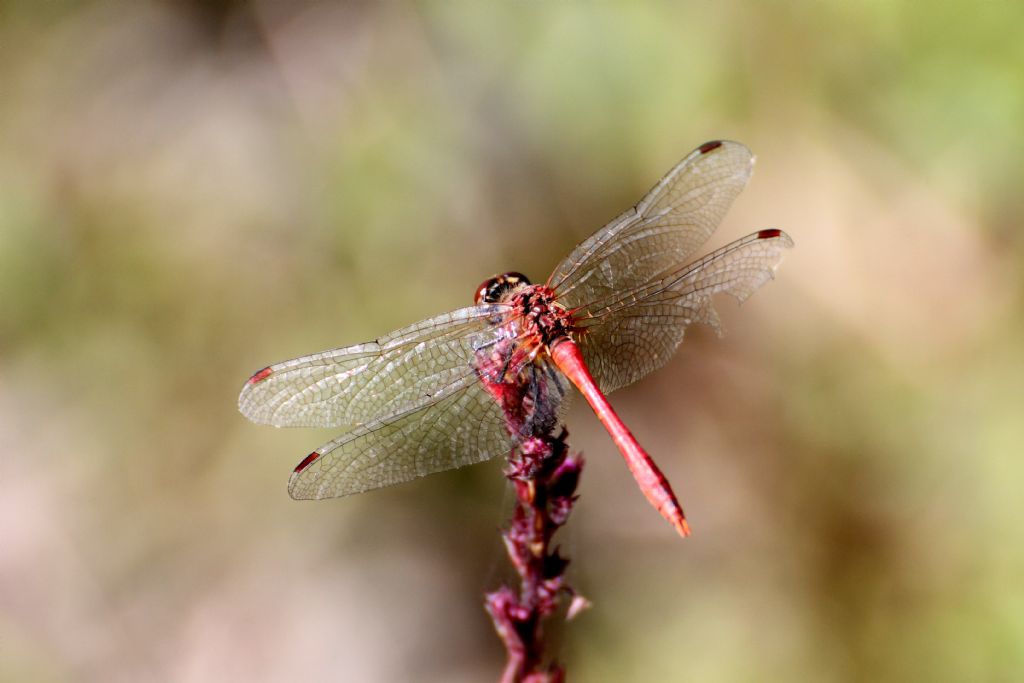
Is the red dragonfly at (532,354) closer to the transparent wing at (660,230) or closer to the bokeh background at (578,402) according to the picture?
the transparent wing at (660,230)

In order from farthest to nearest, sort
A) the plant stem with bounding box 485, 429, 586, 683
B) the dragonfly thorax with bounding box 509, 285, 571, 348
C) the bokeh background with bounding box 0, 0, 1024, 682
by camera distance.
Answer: the bokeh background with bounding box 0, 0, 1024, 682 < the dragonfly thorax with bounding box 509, 285, 571, 348 < the plant stem with bounding box 485, 429, 586, 683

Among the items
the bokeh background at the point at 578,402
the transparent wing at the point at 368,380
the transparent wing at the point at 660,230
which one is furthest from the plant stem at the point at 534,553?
the bokeh background at the point at 578,402

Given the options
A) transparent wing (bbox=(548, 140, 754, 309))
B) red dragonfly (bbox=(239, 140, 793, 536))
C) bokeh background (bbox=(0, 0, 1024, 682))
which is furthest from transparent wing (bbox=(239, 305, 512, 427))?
bokeh background (bbox=(0, 0, 1024, 682))

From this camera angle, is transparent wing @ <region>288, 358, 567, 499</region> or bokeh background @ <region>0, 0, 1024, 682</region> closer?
transparent wing @ <region>288, 358, 567, 499</region>

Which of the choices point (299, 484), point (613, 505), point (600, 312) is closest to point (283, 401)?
point (299, 484)

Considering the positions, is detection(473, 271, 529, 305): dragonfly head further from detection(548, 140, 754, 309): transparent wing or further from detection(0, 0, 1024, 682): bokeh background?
detection(0, 0, 1024, 682): bokeh background

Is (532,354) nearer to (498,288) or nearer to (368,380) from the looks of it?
(498,288)
